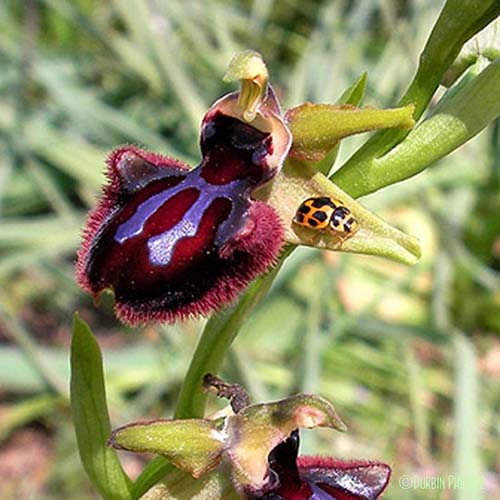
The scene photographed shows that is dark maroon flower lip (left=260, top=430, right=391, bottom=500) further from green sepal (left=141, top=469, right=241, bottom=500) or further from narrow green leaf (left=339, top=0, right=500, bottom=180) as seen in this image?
narrow green leaf (left=339, top=0, right=500, bottom=180)

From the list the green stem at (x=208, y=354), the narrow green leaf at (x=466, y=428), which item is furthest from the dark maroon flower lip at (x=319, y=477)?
the narrow green leaf at (x=466, y=428)

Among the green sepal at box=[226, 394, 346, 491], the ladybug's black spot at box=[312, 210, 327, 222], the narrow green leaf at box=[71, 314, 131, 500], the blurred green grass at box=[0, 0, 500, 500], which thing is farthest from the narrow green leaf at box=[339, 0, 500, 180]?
the blurred green grass at box=[0, 0, 500, 500]

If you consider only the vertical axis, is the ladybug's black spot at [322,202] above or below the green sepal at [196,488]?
above

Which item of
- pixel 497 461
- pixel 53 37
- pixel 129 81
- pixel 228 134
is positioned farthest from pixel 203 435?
pixel 53 37

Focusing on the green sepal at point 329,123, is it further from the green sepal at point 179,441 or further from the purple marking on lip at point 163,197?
the green sepal at point 179,441

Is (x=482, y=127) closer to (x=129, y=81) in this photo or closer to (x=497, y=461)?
(x=497, y=461)

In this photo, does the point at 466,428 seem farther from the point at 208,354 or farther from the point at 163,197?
the point at 163,197

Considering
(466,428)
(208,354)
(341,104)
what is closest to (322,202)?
(341,104)
